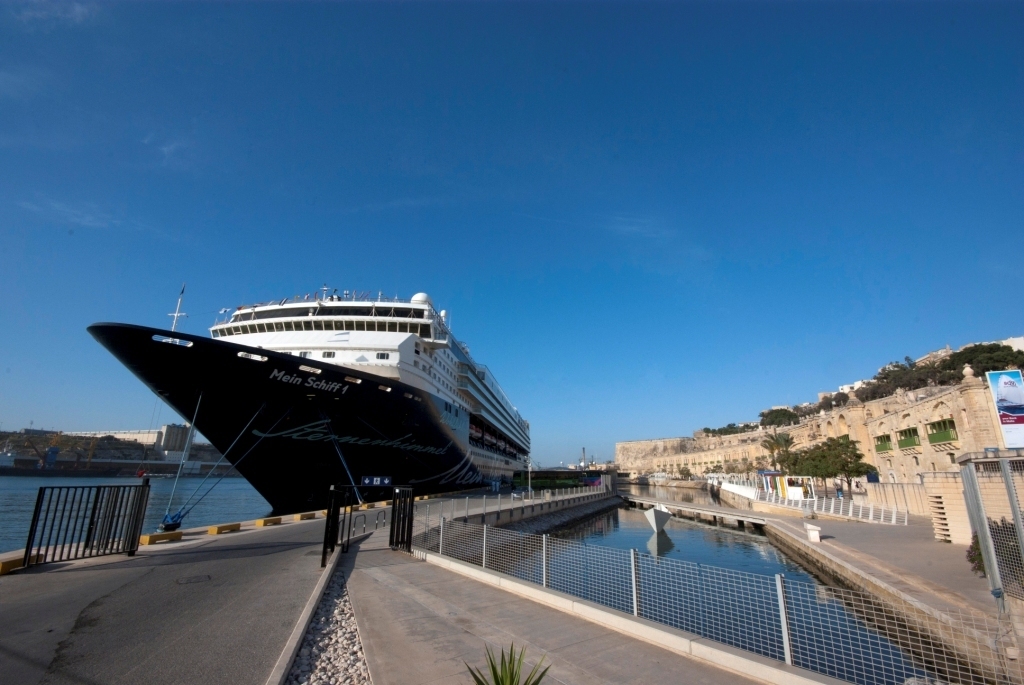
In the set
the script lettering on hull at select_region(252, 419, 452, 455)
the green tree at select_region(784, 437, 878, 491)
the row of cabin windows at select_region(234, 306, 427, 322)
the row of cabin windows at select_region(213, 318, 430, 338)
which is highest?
the row of cabin windows at select_region(234, 306, 427, 322)

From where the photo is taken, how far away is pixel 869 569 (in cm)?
1222

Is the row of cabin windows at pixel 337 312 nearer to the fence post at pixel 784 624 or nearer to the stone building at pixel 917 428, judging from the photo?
the fence post at pixel 784 624

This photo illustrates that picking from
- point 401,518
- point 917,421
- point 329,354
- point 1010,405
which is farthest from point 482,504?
point 917,421

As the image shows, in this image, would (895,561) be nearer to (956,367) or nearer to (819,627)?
(819,627)

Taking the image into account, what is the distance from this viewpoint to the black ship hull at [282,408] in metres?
17.8

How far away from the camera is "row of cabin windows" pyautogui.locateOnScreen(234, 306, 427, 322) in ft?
91.0

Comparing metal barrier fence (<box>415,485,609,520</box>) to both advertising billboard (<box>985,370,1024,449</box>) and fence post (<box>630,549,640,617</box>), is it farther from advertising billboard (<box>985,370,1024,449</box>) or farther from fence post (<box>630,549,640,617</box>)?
advertising billboard (<box>985,370,1024,449</box>)

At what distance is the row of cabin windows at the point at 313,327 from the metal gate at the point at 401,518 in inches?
652

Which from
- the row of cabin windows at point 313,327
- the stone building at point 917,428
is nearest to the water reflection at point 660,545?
the stone building at point 917,428

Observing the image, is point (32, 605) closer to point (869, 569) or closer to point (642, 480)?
point (869, 569)

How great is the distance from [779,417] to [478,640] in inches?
5970

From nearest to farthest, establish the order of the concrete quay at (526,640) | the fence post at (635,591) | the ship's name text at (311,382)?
the concrete quay at (526,640) < the fence post at (635,591) < the ship's name text at (311,382)

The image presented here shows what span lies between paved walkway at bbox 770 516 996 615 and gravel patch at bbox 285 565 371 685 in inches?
382

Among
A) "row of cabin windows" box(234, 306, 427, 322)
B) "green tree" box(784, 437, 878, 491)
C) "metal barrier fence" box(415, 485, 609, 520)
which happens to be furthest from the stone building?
"row of cabin windows" box(234, 306, 427, 322)
